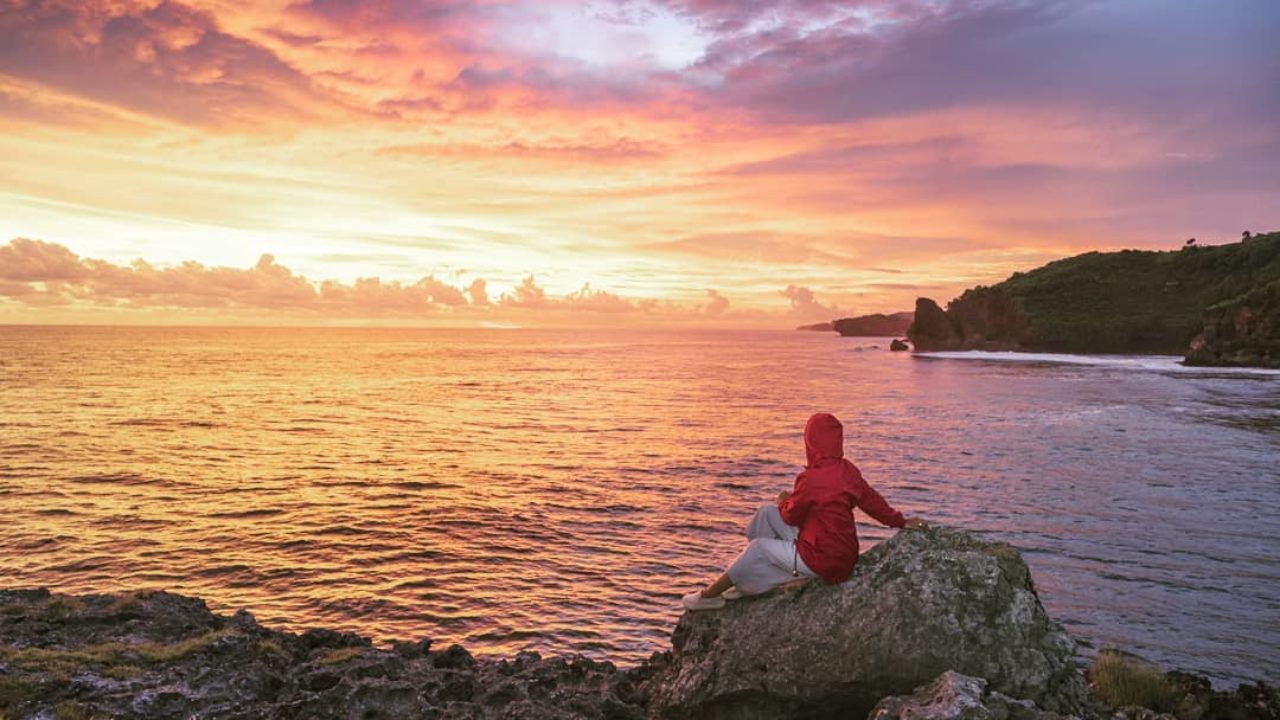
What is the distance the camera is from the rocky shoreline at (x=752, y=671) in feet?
26.0

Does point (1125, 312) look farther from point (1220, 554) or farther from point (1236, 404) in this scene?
point (1220, 554)

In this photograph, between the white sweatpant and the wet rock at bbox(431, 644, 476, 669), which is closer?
the white sweatpant

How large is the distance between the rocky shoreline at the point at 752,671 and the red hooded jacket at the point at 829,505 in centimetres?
48

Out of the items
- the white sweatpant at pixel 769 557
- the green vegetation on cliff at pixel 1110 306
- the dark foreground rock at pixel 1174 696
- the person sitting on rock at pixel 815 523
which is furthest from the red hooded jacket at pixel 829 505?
the green vegetation on cliff at pixel 1110 306

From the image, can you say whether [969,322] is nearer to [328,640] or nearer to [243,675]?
[328,640]

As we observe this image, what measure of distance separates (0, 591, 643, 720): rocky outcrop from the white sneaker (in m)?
1.60

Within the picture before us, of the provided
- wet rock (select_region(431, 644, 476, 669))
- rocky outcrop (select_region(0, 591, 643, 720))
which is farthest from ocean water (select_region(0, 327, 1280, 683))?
rocky outcrop (select_region(0, 591, 643, 720))

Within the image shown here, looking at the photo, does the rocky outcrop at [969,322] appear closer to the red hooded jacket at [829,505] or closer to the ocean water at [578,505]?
the ocean water at [578,505]

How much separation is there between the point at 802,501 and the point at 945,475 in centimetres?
2531

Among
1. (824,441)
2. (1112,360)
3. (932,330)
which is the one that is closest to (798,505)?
(824,441)

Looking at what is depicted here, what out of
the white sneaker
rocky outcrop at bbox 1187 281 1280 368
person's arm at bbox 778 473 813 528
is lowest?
the white sneaker

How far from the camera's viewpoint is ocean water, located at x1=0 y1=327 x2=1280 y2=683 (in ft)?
52.5

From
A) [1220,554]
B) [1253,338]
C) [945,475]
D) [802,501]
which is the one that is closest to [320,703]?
[802,501]

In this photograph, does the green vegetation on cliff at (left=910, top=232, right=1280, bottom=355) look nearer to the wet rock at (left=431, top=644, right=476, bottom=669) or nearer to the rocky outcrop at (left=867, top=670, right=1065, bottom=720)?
the rocky outcrop at (left=867, top=670, right=1065, bottom=720)
